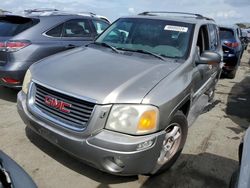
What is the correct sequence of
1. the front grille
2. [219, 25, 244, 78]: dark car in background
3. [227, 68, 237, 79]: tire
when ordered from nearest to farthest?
the front grille < [219, 25, 244, 78]: dark car in background < [227, 68, 237, 79]: tire

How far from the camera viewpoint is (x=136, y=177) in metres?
3.53

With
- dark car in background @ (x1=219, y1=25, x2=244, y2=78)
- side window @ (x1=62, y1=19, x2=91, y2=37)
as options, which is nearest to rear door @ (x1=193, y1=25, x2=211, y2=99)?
side window @ (x1=62, y1=19, x2=91, y2=37)

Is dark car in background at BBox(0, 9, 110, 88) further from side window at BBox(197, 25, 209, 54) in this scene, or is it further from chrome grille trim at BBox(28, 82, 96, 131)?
side window at BBox(197, 25, 209, 54)

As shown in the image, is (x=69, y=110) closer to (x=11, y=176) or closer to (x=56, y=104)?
(x=56, y=104)

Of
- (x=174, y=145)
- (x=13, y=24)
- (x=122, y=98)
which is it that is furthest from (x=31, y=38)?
(x=174, y=145)

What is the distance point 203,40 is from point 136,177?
251 cm

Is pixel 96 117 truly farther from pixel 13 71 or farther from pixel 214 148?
pixel 13 71

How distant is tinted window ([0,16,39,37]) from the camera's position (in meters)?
5.54

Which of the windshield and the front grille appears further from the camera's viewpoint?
the windshield

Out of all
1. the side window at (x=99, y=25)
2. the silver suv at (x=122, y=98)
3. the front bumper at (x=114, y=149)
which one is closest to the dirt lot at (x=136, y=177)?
the silver suv at (x=122, y=98)

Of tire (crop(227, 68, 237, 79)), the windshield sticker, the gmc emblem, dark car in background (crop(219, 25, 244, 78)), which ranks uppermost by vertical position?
the windshield sticker

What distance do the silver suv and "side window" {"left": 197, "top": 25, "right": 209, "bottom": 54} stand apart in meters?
0.22

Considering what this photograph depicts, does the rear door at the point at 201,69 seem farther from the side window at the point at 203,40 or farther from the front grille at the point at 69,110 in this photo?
the front grille at the point at 69,110

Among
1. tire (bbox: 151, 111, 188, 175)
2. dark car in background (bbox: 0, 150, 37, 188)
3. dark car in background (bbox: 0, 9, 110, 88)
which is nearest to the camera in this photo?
dark car in background (bbox: 0, 150, 37, 188)
